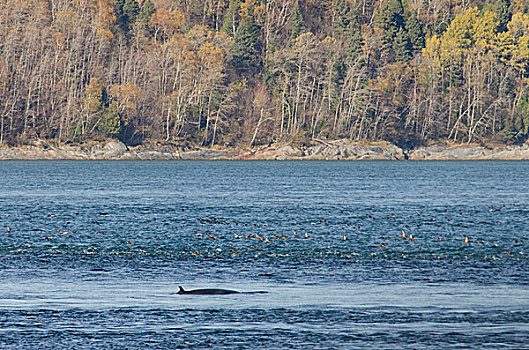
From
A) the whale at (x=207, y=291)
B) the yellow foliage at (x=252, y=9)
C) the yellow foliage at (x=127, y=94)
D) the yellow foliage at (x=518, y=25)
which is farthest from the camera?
the yellow foliage at (x=252, y=9)

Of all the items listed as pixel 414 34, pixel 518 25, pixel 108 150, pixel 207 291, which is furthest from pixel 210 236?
pixel 518 25

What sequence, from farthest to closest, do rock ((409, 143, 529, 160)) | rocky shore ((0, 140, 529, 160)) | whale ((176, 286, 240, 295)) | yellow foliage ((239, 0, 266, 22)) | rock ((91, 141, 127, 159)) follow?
yellow foliage ((239, 0, 266, 22)) → rock ((409, 143, 529, 160)) → rock ((91, 141, 127, 159)) → rocky shore ((0, 140, 529, 160)) → whale ((176, 286, 240, 295))

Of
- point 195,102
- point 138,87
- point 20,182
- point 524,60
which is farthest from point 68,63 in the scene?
point 524,60

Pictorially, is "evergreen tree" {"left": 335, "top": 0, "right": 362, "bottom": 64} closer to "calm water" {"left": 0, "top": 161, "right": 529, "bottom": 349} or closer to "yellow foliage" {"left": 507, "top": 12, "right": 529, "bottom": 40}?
"yellow foliage" {"left": 507, "top": 12, "right": 529, "bottom": 40}

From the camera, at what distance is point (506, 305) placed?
63.4 feet

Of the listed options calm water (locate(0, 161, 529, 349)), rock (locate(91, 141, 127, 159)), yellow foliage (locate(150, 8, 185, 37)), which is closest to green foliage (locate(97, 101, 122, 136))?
rock (locate(91, 141, 127, 159))

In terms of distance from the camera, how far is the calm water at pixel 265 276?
16516mm

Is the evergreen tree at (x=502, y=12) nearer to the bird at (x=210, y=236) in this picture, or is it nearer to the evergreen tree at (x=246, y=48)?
the evergreen tree at (x=246, y=48)

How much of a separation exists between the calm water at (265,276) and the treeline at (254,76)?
10829 centimetres

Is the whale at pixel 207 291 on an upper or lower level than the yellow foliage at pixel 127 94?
lower

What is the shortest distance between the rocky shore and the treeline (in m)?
1.83

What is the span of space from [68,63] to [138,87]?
14597 mm

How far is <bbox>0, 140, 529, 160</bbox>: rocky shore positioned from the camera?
501ft

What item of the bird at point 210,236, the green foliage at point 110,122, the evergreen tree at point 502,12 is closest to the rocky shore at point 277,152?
the green foliage at point 110,122
